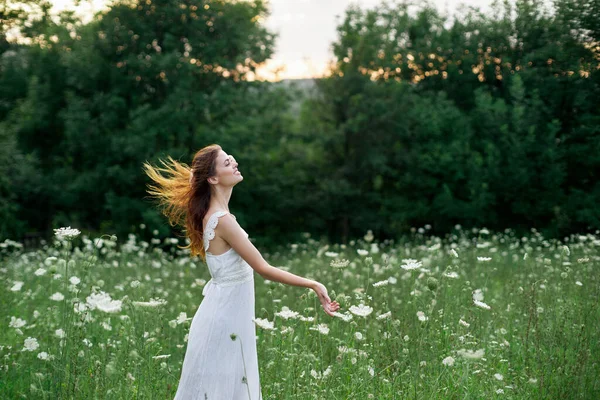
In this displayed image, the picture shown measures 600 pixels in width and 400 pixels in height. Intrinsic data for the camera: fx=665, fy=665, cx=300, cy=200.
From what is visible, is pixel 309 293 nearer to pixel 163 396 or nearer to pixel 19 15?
pixel 163 396

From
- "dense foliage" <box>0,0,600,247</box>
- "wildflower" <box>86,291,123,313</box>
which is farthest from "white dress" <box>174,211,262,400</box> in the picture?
"dense foliage" <box>0,0,600,247</box>

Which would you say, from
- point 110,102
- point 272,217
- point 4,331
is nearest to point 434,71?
point 272,217

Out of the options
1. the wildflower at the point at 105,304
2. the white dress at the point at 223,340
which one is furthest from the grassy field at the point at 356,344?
→ the white dress at the point at 223,340

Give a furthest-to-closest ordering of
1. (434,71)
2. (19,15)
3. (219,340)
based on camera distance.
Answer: (434,71) → (19,15) → (219,340)

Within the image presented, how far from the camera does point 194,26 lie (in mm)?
22281

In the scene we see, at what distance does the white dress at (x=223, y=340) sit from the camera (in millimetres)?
3463

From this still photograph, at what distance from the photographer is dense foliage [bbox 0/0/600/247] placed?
2019 cm

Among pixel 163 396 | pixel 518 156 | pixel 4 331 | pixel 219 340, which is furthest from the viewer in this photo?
pixel 518 156

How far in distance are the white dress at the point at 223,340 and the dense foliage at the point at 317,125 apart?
16.8 m

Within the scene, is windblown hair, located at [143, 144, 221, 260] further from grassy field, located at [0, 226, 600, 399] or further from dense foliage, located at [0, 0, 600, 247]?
dense foliage, located at [0, 0, 600, 247]

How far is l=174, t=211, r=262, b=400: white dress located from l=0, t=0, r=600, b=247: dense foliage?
1684 cm

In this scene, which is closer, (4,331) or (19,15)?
(4,331)

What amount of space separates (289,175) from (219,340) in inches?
744

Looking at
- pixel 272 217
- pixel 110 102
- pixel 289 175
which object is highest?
pixel 110 102
